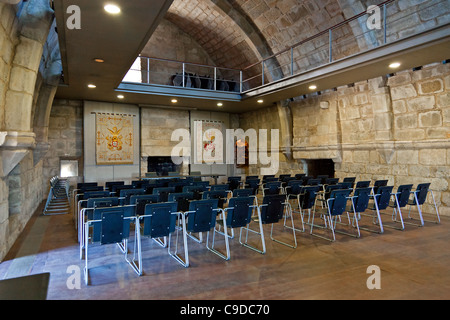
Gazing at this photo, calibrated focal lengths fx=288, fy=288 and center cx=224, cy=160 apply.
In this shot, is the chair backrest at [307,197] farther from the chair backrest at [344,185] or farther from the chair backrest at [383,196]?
the chair backrest at [383,196]

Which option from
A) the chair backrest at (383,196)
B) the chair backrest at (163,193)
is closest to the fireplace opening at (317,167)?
the chair backrest at (383,196)

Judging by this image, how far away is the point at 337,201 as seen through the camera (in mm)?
4867

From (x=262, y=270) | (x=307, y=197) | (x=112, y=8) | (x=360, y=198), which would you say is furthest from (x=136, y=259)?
(x=360, y=198)

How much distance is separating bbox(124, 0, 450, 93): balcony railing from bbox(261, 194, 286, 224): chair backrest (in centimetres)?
390

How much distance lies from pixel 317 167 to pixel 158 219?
9.01 meters

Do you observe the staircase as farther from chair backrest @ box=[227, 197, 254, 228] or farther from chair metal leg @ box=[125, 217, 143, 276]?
chair backrest @ box=[227, 197, 254, 228]

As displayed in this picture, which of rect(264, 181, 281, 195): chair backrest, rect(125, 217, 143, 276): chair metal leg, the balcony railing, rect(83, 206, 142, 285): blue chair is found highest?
the balcony railing

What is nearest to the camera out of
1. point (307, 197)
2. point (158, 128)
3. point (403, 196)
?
point (307, 197)

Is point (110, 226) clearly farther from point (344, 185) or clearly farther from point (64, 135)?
point (64, 135)

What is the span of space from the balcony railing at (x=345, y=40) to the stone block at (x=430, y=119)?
1.91 m

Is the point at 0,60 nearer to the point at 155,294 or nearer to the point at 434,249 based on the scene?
the point at 155,294

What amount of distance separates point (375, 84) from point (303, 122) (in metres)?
3.16

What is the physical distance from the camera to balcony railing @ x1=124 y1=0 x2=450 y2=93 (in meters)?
6.36

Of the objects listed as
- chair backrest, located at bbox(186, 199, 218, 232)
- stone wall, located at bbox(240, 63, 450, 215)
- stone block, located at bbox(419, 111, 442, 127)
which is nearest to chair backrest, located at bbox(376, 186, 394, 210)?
stone wall, located at bbox(240, 63, 450, 215)
